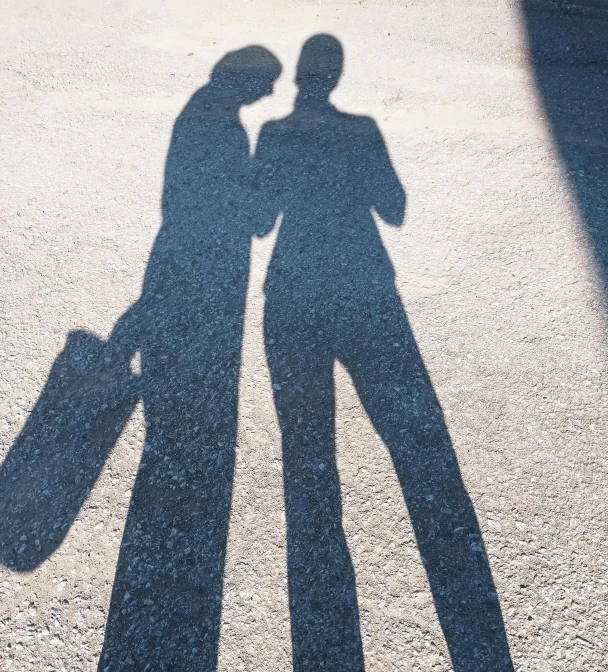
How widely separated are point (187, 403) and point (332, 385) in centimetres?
100

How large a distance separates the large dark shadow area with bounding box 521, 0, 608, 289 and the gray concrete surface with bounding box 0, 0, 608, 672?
0.05m

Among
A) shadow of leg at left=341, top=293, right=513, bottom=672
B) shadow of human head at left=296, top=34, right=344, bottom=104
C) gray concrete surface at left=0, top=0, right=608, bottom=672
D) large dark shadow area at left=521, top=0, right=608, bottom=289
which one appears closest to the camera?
shadow of leg at left=341, top=293, right=513, bottom=672

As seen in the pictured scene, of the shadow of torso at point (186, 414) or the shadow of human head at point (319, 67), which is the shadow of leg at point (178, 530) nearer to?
the shadow of torso at point (186, 414)

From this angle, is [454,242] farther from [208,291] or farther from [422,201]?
[208,291]

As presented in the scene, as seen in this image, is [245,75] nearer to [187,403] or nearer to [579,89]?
[579,89]

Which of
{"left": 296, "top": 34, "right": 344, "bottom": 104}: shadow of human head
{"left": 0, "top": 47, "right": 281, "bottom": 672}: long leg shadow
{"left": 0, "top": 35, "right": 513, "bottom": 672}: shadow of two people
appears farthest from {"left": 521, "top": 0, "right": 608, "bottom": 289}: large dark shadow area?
{"left": 0, "top": 47, "right": 281, "bottom": 672}: long leg shadow

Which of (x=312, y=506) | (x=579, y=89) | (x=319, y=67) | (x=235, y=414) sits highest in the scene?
(x=319, y=67)

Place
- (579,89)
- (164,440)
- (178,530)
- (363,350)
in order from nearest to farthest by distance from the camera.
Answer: (178,530) < (164,440) < (363,350) < (579,89)

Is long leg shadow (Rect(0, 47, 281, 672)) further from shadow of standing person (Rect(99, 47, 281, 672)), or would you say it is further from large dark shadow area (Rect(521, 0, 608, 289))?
large dark shadow area (Rect(521, 0, 608, 289))

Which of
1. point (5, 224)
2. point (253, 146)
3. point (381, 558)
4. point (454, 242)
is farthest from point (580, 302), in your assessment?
point (5, 224)

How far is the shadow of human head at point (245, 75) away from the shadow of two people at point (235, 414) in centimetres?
109

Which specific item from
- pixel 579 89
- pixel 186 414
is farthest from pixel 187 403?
pixel 579 89

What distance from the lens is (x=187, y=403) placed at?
3.59 m

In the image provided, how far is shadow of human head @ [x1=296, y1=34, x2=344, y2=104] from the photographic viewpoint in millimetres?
6098
